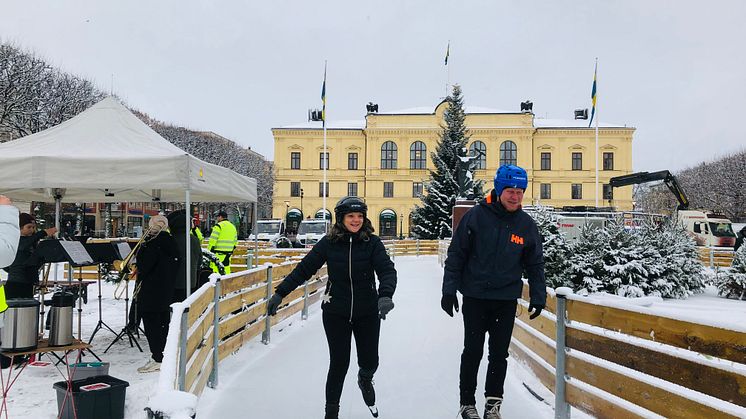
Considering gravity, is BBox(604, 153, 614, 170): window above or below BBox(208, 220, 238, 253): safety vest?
above

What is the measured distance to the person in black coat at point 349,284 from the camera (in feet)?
14.4

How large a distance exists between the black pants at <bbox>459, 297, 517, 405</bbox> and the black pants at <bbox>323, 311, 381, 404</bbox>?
0.73 meters

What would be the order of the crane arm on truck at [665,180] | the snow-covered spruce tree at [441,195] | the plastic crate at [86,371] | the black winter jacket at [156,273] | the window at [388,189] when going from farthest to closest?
the window at [388,189]
the snow-covered spruce tree at [441,195]
the crane arm on truck at [665,180]
the black winter jacket at [156,273]
the plastic crate at [86,371]

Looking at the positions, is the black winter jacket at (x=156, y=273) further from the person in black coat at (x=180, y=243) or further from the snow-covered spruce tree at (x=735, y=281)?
the snow-covered spruce tree at (x=735, y=281)

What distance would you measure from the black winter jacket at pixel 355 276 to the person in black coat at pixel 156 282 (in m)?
3.09

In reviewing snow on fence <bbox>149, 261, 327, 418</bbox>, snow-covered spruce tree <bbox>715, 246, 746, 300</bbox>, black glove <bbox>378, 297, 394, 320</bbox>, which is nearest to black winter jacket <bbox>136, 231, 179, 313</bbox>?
snow on fence <bbox>149, 261, 327, 418</bbox>

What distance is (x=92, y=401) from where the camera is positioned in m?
4.71

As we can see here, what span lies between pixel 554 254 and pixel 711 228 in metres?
29.1

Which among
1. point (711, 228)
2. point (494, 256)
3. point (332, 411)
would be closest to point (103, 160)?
point (332, 411)

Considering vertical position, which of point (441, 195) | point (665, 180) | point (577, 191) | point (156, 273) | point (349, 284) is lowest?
point (156, 273)

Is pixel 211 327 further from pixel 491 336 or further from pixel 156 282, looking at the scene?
pixel 491 336

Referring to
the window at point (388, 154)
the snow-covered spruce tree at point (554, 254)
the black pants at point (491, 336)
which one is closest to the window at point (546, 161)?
the window at point (388, 154)

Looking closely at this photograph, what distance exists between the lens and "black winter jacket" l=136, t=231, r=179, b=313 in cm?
678

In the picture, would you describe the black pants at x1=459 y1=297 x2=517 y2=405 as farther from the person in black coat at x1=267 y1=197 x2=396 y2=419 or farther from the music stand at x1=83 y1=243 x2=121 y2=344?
the music stand at x1=83 y1=243 x2=121 y2=344
